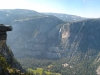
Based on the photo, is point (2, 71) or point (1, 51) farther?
point (1, 51)

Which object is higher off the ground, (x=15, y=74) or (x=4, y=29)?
(x=4, y=29)

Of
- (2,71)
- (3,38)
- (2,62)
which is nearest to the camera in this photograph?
(2,71)

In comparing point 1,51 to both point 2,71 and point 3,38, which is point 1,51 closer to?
point 3,38

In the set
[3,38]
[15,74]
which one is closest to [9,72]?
[15,74]

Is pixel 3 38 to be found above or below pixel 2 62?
above

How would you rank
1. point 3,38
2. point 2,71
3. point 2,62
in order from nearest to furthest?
point 2,71 → point 2,62 → point 3,38

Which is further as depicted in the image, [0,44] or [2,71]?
[0,44]

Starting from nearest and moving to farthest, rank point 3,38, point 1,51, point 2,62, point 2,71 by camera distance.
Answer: point 2,71, point 2,62, point 3,38, point 1,51

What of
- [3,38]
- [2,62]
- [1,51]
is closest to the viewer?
[2,62]

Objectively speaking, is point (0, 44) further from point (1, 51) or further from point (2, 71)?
point (2, 71)
